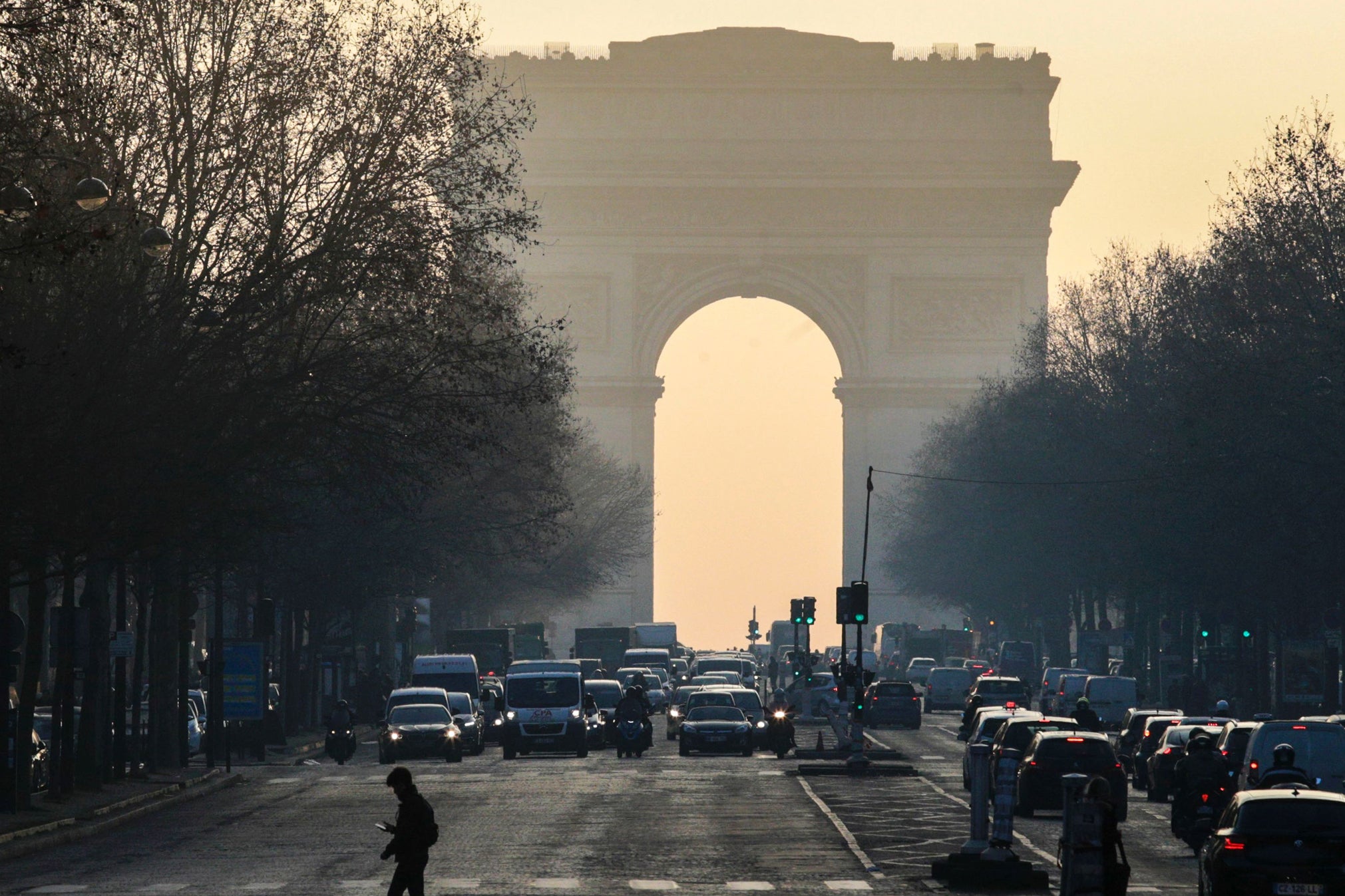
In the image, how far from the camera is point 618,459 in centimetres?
11638

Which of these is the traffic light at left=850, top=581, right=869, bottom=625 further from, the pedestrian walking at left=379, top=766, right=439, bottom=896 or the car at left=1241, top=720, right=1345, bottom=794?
the pedestrian walking at left=379, top=766, right=439, bottom=896

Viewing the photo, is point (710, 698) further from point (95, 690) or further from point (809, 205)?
point (809, 205)

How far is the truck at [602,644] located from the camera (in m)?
102

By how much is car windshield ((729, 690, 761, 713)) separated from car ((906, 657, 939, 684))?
42.4 metres

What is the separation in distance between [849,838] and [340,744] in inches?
977

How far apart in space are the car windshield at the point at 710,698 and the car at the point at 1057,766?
21625mm

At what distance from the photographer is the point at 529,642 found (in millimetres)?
101938

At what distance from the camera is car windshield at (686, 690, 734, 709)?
56.8m

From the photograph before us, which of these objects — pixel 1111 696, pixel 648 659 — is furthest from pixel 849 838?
pixel 648 659

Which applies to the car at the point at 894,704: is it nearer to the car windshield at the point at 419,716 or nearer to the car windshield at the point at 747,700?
the car windshield at the point at 747,700

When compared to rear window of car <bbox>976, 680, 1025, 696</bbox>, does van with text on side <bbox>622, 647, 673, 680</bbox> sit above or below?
above

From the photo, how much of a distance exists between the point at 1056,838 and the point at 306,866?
921 cm

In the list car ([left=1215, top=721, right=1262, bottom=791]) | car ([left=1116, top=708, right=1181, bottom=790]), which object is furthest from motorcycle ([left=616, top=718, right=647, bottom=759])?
car ([left=1215, top=721, right=1262, bottom=791])

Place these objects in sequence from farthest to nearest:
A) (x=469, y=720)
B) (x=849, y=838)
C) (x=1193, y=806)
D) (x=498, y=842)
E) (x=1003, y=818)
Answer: (x=469, y=720)
(x=849, y=838)
(x=1193, y=806)
(x=498, y=842)
(x=1003, y=818)
